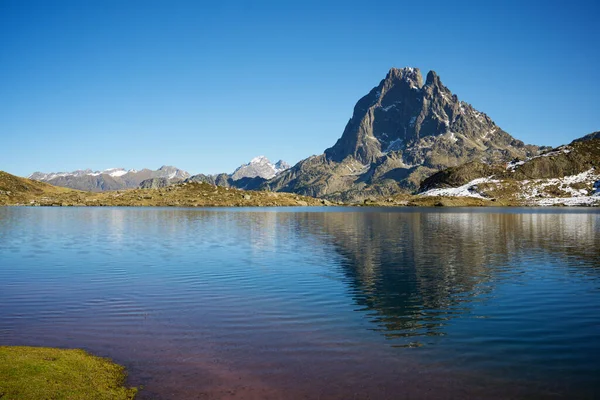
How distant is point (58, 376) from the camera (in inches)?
781

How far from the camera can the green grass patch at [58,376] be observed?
18484mm

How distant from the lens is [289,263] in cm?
5819

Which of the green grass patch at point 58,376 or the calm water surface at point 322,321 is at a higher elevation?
the green grass patch at point 58,376

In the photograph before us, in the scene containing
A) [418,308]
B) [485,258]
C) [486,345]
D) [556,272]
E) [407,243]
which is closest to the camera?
[486,345]

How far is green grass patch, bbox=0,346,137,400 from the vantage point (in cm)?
1848

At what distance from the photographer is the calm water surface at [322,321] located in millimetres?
20375

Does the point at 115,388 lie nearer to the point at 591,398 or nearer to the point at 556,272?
the point at 591,398

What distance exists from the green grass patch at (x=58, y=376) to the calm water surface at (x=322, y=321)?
3.83 feet

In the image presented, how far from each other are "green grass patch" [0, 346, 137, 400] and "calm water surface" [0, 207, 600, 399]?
45.9 inches

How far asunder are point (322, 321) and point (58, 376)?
16522 mm

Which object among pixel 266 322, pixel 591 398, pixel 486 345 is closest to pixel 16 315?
pixel 266 322

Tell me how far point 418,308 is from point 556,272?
85.1 feet

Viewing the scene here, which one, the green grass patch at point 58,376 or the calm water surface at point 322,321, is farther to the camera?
the calm water surface at point 322,321

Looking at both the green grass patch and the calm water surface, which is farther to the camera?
the calm water surface
